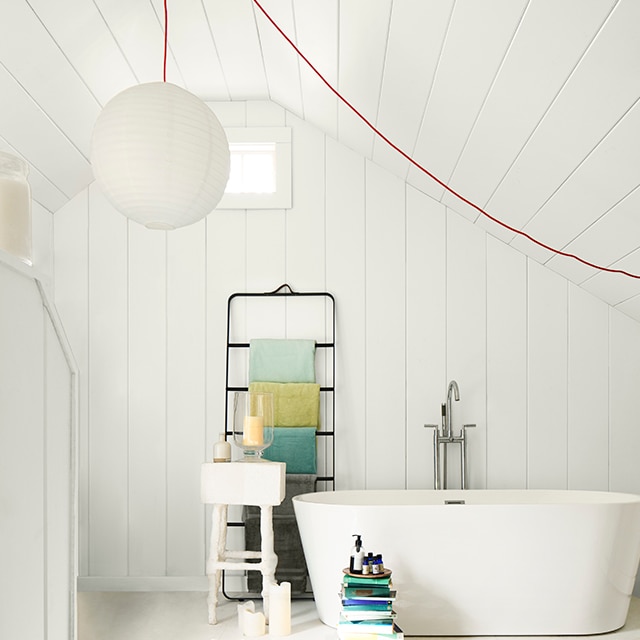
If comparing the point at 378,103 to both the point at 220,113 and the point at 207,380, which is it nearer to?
the point at 220,113

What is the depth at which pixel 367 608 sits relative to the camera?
3.38 m

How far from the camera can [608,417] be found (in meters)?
4.46

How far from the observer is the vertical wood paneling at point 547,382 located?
4469 mm

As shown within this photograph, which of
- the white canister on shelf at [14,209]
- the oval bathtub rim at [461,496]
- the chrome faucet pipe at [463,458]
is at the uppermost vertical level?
the white canister on shelf at [14,209]

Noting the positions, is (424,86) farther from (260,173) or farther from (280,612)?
(280,612)

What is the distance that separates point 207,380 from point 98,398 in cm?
59

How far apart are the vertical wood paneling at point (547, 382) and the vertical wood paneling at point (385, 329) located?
683mm

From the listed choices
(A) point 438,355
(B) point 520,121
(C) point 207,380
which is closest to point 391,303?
(A) point 438,355

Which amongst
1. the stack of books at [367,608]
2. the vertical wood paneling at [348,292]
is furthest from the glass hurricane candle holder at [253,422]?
the stack of books at [367,608]

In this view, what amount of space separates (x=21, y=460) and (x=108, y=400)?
2.78 metres

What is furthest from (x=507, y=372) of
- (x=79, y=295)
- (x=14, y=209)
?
(x=14, y=209)

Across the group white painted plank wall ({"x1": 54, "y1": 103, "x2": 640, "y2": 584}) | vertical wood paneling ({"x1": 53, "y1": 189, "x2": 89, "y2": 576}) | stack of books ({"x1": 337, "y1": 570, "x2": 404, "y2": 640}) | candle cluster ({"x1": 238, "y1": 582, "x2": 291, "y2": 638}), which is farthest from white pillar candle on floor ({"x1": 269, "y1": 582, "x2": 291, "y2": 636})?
vertical wood paneling ({"x1": 53, "y1": 189, "x2": 89, "y2": 576})

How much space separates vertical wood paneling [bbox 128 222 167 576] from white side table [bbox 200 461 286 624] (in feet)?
1.99

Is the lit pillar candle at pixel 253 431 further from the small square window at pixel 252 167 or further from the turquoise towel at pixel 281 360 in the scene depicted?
the small square window at pixel 252 167
